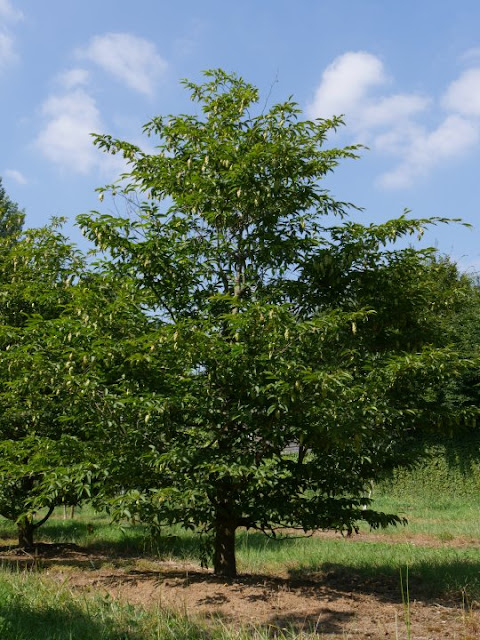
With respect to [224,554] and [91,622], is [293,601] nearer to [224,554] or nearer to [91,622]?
[224,554]

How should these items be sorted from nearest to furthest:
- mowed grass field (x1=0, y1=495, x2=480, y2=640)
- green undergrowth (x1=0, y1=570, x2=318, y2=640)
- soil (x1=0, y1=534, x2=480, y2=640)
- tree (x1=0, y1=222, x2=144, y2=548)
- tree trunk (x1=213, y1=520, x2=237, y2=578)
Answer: green undergrowth (x1=0, y1=570, x2=318, y2=640) → mowed grass field (x1=0, y1=495, x2=480, y2=640) → soil (x1=0, y1=534, x2=480, y2=640) → tree (x1=0, y1=222, x2=144, y2=548) → tree trunk (x1=213, y1=520, x2=237, y2=578)

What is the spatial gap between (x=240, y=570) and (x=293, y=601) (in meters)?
3.82

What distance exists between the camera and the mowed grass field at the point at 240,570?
6.23m

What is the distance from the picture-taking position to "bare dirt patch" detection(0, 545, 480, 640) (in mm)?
6756

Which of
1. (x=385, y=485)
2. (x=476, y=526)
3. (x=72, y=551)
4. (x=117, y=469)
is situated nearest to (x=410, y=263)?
(x=117, y=469)

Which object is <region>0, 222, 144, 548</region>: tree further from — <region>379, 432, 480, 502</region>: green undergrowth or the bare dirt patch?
<region>379, 432, 480, 502</region>: green undergrowth

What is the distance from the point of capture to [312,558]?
1264 centimetres

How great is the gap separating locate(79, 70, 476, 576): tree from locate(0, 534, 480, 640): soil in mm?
903

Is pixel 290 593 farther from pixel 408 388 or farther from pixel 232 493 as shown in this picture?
pixel 408 388

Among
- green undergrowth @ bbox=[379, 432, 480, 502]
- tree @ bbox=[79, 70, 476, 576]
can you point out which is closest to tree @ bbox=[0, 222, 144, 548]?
tree @ bbox=[79, 70, 476, 576]

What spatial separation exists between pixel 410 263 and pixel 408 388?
1735 millimetres

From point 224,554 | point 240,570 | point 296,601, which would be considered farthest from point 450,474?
point 296,601

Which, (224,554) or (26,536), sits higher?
(224,554)

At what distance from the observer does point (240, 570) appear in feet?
38.1
